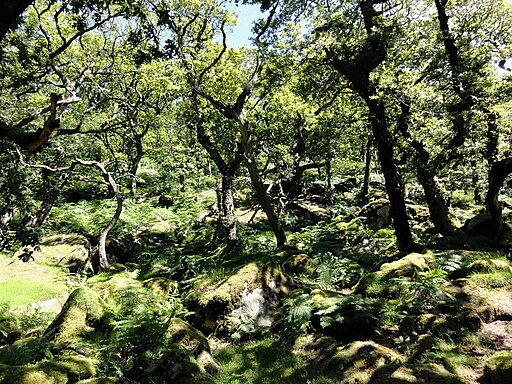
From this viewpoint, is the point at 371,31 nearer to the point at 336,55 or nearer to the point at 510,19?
the point at 336,55

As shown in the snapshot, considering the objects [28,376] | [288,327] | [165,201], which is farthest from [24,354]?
[165,201]

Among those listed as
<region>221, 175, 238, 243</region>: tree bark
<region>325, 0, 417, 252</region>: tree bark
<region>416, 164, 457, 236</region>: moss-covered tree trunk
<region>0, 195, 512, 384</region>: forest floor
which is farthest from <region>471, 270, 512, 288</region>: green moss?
<region>221, 175, 238, 243</region>: tree bark

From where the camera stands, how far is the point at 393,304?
22.8 ft

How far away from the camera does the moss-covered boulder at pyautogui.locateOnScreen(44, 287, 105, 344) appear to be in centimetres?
620

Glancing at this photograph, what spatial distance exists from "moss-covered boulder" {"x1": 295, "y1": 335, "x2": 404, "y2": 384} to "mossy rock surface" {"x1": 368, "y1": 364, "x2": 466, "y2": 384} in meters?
0.22

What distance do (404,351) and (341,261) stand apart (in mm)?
4799

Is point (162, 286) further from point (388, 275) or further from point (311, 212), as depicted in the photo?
point (311, 212)

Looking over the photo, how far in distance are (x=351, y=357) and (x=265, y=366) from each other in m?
1.48

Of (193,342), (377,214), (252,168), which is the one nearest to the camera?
(193,342)

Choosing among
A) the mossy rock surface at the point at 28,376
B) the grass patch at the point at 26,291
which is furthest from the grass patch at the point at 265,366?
the grass patch at the point at 26,291

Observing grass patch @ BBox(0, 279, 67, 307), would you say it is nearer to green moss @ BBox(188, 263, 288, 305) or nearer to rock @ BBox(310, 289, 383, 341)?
green moss @ BBox(188, 263, 288, 305)

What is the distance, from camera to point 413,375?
175 inches

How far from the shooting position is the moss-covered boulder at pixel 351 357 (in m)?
5.01

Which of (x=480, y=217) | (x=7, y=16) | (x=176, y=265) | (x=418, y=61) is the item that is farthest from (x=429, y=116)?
(x=7, y=16)
